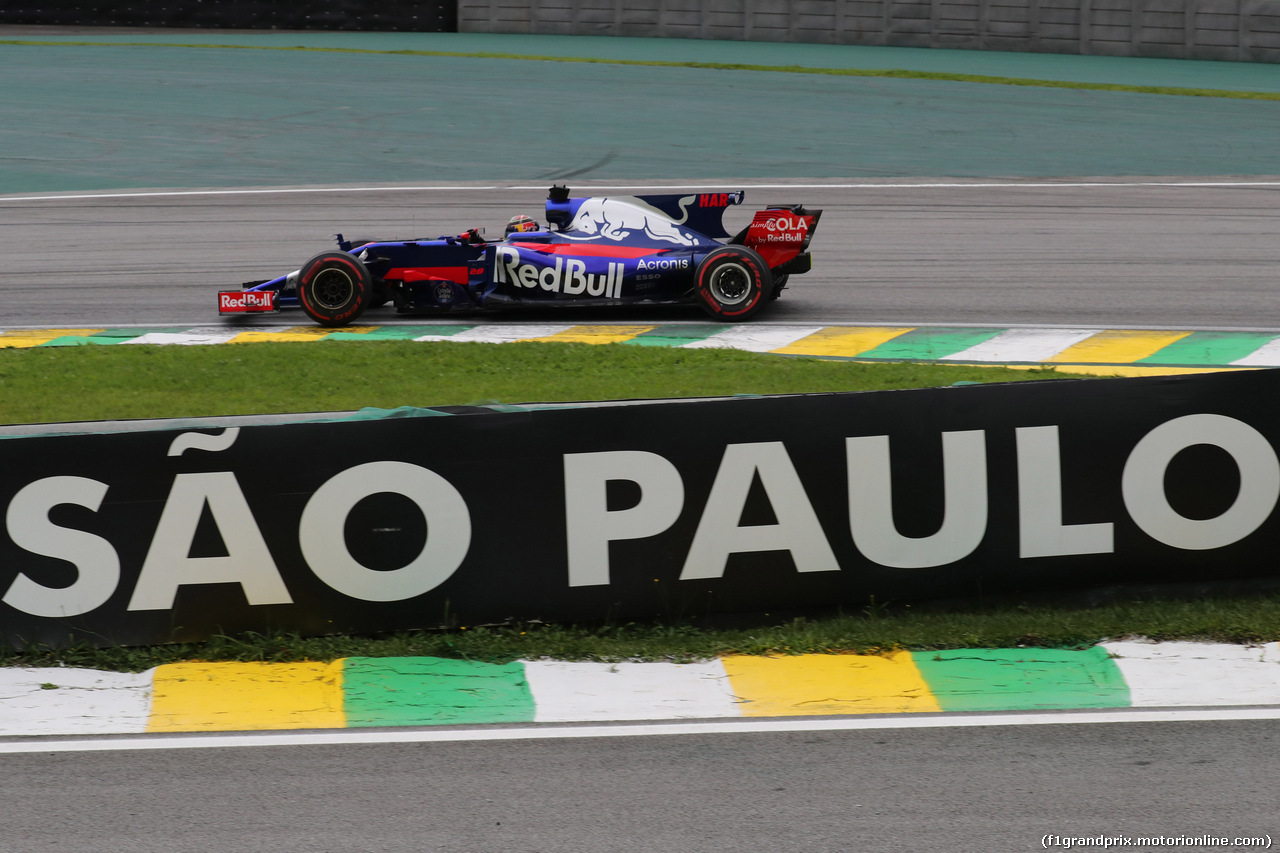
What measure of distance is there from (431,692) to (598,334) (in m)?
7.82

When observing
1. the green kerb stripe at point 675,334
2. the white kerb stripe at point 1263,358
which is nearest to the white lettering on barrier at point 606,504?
the green kerb stripe at point 675,334

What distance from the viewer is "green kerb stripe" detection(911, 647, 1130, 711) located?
5391 millimetres

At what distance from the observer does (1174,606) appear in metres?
6.29

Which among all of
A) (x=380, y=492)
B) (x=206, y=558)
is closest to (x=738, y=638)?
(x=380, y=492)

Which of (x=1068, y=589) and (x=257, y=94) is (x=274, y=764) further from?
(x=257, y=94)

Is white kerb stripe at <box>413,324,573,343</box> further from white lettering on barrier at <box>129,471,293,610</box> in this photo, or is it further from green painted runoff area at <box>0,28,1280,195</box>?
green painted runoff area at <box>0,28,1280,195</box>

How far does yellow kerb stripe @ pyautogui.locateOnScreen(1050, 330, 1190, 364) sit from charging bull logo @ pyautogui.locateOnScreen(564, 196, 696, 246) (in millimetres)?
3916

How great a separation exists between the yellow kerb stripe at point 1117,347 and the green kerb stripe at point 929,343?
848 mm

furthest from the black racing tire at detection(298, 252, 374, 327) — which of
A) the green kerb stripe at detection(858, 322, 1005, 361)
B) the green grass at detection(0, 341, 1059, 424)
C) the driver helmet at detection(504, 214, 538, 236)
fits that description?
the green kerb stripe at detection(858, 322, 1005, 361)

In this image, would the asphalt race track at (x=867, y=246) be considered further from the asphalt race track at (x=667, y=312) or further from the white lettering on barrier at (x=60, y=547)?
the white lettering on barrier at (x=60, y=547)

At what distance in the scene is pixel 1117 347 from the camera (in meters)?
12.3

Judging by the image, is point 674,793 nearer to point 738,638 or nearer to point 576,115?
point 738,638

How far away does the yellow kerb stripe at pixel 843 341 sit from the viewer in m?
12.3

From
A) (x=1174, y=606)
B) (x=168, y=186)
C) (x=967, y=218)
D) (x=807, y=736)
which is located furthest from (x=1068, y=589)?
(x=168, y=186)
